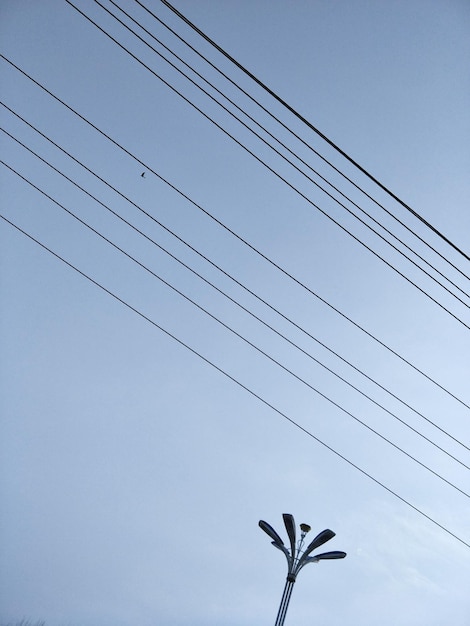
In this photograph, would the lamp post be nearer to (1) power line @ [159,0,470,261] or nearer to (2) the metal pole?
(2) the metal pole

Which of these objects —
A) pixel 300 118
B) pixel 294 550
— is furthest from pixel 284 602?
pixel 300 118

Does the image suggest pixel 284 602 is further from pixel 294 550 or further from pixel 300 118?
pixel 300 118

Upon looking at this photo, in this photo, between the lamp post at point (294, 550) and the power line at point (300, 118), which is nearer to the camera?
the power line at point (300, 118)

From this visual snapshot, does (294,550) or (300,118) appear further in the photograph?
(294,550)

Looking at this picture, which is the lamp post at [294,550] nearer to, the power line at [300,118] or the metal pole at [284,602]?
the metal pole at [284,602]

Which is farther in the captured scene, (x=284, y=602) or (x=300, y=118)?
(x=284, y=602)

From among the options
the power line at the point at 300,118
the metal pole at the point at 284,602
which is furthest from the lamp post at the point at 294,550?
the power line at the point at 300,118

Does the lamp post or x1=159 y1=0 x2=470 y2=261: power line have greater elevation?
x1=159 y1=0 x2=470 y2=261: power line

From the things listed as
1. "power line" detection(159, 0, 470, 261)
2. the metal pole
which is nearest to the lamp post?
the metal pole

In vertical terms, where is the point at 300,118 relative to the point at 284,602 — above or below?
above

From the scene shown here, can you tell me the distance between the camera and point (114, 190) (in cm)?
850

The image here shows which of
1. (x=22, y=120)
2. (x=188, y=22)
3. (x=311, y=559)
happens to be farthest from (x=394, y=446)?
(x=22, y=120)

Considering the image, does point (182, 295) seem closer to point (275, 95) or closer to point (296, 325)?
point (296, 325)

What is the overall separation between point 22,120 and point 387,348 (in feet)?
22.3
